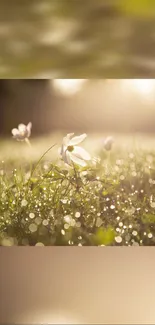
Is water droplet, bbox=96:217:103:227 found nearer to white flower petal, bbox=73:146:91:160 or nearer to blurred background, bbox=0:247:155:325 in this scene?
blurred background, bbox=0:247:155:325

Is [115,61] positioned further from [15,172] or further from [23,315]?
[23,315]

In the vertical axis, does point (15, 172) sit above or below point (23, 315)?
above

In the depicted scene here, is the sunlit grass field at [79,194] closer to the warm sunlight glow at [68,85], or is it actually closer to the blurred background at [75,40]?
the warm sunlight glow at [68,85]

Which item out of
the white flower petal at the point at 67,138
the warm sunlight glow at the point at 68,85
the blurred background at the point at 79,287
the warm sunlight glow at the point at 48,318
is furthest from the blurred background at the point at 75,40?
the warm sunlight glow at the point at 48,318

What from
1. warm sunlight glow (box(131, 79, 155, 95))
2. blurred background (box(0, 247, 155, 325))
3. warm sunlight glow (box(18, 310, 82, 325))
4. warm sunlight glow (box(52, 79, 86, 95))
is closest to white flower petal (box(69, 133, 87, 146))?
warm sunlight glow (box(52, 79, 86, 95))

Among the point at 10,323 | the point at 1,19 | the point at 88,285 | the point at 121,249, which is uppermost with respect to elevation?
the point at 1,19

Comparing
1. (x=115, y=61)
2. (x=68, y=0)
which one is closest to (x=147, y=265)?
(x=115, y=61)

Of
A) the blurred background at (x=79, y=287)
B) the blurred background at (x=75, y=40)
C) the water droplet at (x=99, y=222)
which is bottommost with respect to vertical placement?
the blurred background at (x=79, y=287)
